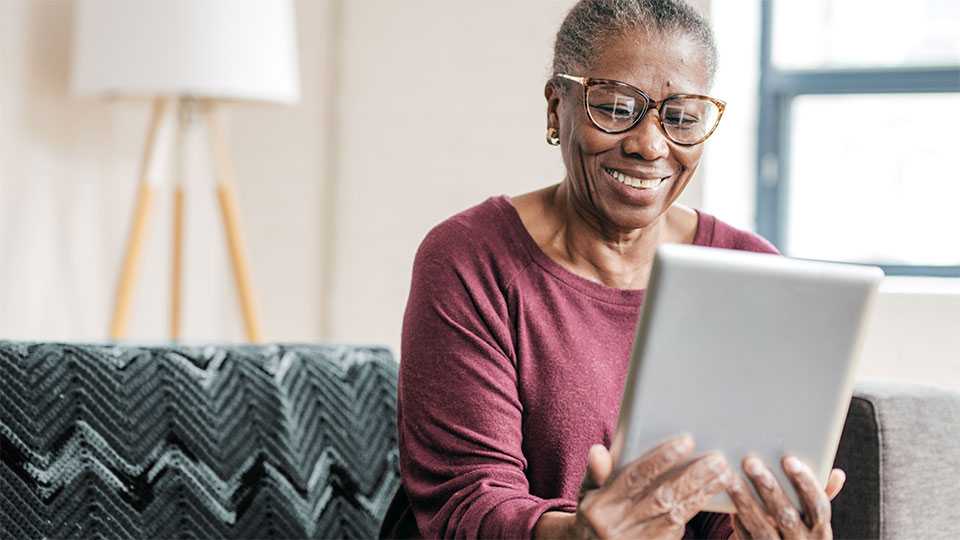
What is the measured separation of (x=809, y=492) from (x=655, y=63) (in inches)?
19.7

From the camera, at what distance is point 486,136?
351 cm

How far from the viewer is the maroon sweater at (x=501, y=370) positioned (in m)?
1.55

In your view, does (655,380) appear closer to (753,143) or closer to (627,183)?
(627,183)

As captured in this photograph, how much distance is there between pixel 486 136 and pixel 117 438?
74.1 inches

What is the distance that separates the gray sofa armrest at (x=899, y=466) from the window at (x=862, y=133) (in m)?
1.79

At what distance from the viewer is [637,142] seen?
5.06ft

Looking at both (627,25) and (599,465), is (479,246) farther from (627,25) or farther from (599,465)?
(599,465)

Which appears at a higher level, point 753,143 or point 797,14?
point 797,14

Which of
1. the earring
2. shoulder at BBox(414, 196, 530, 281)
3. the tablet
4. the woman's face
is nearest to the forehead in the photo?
the woman's face

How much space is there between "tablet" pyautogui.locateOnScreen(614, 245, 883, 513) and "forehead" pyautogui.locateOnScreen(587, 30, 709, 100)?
344mm

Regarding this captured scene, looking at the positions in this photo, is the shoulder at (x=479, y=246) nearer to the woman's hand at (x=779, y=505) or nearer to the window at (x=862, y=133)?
the woman's hand at (x=779, y=505)

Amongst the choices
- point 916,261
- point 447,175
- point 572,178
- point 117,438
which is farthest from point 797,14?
point 117,438

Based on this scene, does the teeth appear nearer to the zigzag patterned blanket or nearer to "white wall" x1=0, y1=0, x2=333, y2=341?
the zigzag patterned blanket

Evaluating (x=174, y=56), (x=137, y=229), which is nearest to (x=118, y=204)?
(x=137, y=229)
